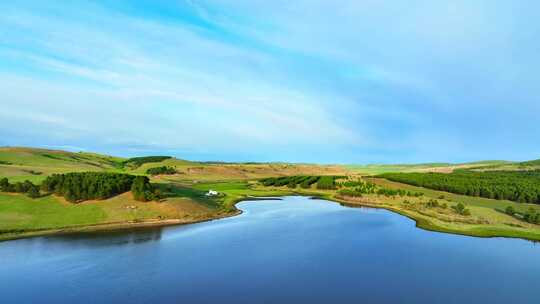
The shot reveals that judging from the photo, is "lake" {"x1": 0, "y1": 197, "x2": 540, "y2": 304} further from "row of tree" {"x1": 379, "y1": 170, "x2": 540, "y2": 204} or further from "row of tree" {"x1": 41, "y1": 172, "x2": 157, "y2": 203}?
"row of tree" {"x1": 379, "y1": 170, "x2": 540, "y2": 204}

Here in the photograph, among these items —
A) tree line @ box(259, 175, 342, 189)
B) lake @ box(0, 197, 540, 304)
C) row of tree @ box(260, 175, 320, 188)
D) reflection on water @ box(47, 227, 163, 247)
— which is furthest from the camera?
row of tree @ box(260, 175, 320, 188)

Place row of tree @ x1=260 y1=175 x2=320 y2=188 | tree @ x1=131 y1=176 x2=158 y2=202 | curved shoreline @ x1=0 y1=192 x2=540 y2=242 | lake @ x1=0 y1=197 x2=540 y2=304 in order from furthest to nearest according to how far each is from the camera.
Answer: row of tree @ x1=260 y1=175 x2=320 y2=188
tree @ x1=131 y1=176 x2=158 y2=202
curved shoreline @ x1=0 y1=192 x2=540 y2=242
lake @ x1=0 y1=197 x2=540 y2=304

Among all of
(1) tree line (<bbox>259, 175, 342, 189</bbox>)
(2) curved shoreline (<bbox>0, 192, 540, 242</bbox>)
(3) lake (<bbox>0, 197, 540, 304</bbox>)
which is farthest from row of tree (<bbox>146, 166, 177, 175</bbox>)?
(3) lake (<bbox>0, 197, 540, 304</bbox>)

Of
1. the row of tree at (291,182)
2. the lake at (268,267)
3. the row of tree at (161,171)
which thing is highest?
the row of tree at (161,171)

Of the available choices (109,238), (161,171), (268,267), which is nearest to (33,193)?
(109,238)

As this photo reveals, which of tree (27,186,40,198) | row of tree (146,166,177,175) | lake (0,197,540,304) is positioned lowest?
lake (0,197,540,304)

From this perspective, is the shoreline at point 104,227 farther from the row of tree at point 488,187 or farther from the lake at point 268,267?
the row of tree at point 488,187

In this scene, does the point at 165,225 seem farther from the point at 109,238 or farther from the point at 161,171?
the point at 161,171

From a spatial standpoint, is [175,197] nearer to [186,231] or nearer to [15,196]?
[186,231]

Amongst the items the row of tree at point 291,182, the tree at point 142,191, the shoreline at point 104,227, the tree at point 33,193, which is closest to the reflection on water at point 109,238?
the shoreline at point 104,227

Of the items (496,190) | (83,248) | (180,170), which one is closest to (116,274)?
(83,248)
